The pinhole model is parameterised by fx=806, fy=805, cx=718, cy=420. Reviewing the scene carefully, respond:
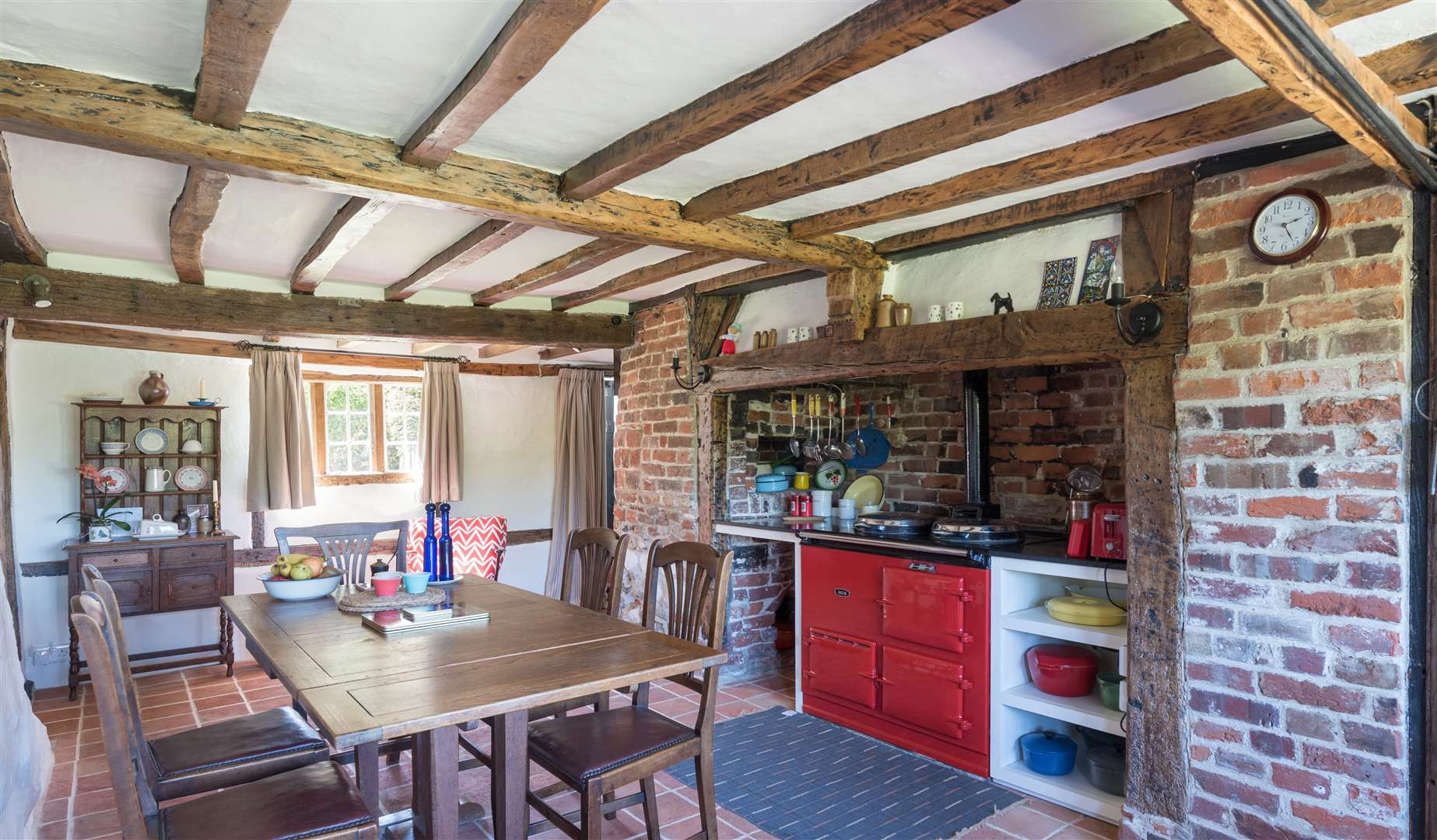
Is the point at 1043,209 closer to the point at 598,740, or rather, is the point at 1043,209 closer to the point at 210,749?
the point at 598,740

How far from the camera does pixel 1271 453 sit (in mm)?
2340

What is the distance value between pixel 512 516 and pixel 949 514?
14.0ft

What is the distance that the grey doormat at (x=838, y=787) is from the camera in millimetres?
2842

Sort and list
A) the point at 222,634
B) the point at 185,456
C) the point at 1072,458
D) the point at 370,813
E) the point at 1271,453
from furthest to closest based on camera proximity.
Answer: the point at 185,456 < the point at 222,634 < the point at 1072,458 < the point at 1271,453 < the point at 370,813

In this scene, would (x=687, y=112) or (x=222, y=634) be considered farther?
(x=222, y=634)

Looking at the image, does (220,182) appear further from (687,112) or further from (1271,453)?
(1271,453)

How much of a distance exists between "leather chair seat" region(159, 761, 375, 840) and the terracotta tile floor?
825mm

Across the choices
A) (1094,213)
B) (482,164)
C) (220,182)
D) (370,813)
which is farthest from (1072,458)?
(220,182)

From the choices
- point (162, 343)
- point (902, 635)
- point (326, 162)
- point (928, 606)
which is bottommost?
point (902, 635)

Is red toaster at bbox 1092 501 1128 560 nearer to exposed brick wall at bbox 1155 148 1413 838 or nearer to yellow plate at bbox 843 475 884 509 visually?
exposed brick wall at bbox 1155 148 1413 838

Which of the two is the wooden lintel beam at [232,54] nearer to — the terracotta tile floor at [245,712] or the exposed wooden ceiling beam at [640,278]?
the exposed wooden ceiling beam at [640,278]

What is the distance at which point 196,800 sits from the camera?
6.45 feet

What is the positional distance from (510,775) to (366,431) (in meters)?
5.08

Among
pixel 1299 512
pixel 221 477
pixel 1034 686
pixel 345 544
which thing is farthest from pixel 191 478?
pixel 1299 512
